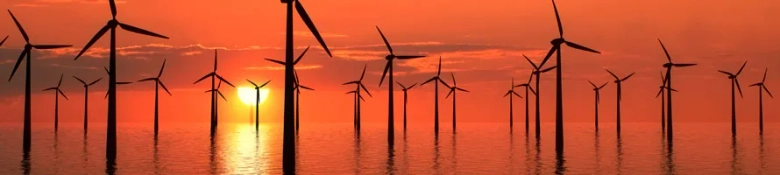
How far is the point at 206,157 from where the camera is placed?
95.2 meters

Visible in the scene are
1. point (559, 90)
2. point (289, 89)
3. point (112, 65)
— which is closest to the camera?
point (289, 89)

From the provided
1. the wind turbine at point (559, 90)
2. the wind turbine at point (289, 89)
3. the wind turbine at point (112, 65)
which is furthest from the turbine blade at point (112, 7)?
the wind turbine at point (559, 90)

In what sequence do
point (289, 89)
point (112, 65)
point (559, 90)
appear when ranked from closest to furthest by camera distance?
point (289, 89), point (112, 65), point (559, 90)

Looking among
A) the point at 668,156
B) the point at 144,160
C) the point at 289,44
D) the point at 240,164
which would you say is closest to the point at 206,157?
the point at 144,160

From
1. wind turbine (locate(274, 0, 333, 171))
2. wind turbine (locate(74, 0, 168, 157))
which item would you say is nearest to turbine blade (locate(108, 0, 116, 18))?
wind turbine (locate(74, 0, 168, 157))

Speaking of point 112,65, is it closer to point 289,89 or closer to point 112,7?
point 112,7

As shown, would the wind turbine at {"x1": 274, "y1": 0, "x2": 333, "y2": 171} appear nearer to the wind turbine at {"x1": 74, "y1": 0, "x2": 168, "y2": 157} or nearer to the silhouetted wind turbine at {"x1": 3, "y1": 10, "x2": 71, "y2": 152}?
the wind turbine at {"x1": 74, "y1": 0, "x2": 168, "y2": 157}

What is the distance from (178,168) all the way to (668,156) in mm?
47309

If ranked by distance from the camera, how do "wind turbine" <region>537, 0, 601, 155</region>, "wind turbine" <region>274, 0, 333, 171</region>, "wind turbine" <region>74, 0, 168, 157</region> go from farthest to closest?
"wind turbine" <region>537, 0, 601, 155</region>
"wind turbine" <region>74, 0, 168, 157</region>
"wind turbine" <region>274, 0, 333, 171</region>

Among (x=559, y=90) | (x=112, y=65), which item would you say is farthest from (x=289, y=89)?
(x=559, y=90)

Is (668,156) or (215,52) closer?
(668,156)

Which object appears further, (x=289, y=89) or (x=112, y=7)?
(x=112, y=7)

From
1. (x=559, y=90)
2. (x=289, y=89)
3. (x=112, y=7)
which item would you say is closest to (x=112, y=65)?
(x=112, y=7)

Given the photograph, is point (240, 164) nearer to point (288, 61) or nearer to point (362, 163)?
point (362, 163)
